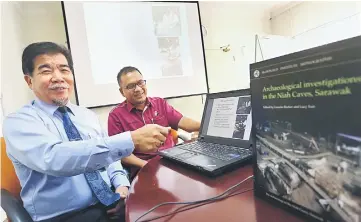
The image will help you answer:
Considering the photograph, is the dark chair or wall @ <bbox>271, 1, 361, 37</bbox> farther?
wall @ <bbox>271, 1, 361, 37</bbox>

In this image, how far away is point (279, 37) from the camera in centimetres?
315

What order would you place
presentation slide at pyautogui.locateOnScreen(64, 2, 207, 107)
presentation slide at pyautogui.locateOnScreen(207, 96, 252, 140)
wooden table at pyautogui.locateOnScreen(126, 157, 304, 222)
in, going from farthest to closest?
presentation slide at pyautogui.locateOnScreen(64, 2, 207, 107) < presentation slide at pyautogui.locateOnScreen(207, 96, 252, 140) < wooden table at pyautogui.locateOnScreen(126, 157, 304, 222)

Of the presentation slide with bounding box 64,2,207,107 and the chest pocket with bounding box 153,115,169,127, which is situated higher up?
the presentation slide with bounding box 64,2,207,107

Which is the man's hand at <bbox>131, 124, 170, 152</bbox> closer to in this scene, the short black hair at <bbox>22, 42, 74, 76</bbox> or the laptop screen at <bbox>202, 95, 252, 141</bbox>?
the laptop screen at <bbox>202, 95, 252, 141</bbox>

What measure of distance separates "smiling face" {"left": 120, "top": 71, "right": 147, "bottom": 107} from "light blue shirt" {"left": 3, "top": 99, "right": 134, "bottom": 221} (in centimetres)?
69

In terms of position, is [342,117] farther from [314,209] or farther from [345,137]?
[314,209]

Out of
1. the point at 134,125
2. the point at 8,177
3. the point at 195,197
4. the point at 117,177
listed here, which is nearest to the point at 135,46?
the point at 134,125

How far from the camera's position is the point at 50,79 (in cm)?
96

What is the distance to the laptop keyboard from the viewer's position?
0.71 meters

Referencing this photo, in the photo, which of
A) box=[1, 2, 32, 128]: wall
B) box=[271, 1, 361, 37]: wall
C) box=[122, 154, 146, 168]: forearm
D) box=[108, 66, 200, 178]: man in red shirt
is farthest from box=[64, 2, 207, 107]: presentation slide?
box=[271, 1, 361, 37]: wall

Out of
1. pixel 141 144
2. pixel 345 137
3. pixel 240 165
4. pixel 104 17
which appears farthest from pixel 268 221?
pixel 104 17

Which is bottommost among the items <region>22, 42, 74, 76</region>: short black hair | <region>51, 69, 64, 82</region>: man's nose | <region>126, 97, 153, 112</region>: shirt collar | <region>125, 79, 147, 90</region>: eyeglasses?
<region>126, 97, 153, 112</region>: shirt collar

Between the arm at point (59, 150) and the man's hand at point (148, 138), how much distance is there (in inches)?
0.8

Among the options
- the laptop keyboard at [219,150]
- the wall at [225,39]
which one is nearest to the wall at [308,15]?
the wall at [225,39]
